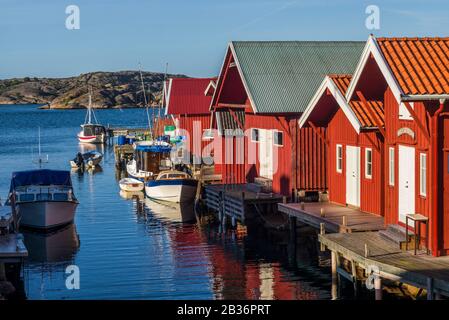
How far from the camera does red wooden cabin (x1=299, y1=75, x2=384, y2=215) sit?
94.6 feet

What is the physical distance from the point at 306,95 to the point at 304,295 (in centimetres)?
1242

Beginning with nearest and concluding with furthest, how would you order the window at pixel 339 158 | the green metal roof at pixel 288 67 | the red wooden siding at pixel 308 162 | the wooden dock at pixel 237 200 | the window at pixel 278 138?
1. the window at pixel 339 158
2. the red wooden siding at pixel 308 162
3. the green metal roof at pixel 288 67
4. the wooden dock at pixel 237 200
5. the window at pixel 278 138

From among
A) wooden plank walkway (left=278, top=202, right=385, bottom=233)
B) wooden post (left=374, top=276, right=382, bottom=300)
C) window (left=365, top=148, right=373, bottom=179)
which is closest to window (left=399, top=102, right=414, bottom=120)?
wooden plank walkway (left=278, top=202, right=385, bottom=233)

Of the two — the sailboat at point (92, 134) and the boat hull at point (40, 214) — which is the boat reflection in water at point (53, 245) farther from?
the sailboat at point (92, 134)

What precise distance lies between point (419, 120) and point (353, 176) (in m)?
8.50

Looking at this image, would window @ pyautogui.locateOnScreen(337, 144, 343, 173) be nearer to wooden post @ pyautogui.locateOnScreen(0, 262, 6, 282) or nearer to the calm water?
the calm water

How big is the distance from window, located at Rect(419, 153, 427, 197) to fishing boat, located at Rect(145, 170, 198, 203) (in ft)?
84.3

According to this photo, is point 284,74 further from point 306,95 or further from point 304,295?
point 304,295

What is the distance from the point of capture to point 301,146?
36125 millimetres

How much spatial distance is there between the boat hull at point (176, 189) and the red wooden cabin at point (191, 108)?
1014cm

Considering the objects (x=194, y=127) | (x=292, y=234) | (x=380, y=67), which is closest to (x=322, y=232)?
(x=380, y=67)

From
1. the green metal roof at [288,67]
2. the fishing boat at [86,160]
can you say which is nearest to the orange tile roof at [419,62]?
the green metal roof at [288,67]

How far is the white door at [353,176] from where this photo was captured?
31.0 m
